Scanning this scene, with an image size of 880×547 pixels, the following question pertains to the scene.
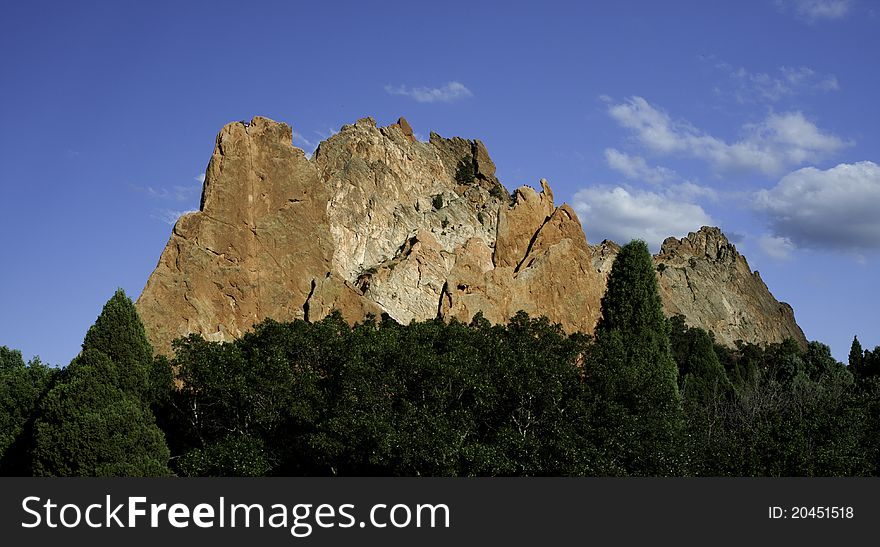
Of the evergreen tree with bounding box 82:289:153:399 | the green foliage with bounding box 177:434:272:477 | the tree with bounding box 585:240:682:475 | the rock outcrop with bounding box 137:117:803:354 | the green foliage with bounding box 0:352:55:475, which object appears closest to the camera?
the green foliage with bounding box 177:434:272:477

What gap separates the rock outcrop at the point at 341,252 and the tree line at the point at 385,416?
1990cm

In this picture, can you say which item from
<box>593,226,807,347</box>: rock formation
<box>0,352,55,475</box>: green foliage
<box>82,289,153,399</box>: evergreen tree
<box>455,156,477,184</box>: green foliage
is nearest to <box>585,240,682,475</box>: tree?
<box>82,289,153,399</box>: evergreen tree

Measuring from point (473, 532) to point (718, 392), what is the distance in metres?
52.5

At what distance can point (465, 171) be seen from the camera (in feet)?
347

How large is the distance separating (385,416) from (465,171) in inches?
3122

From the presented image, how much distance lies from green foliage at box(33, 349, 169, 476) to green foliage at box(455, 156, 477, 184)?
74.6 meters

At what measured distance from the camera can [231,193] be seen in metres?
58.2

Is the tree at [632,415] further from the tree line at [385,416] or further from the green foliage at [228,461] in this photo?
the green foliage at [228,461]

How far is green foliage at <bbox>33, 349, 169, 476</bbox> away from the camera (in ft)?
97.7

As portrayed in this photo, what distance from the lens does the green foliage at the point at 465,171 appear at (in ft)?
342

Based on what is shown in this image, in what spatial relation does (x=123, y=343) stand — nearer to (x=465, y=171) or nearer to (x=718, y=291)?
(x=465, y=171)

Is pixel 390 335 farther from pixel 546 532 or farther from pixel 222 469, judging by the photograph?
pixel 546 532

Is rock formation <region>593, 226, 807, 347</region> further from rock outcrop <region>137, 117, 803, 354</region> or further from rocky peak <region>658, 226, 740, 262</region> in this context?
rock outcrop <region>137, 117, 803, 354</region>

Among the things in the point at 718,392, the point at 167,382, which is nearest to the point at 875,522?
the point at 167,382
